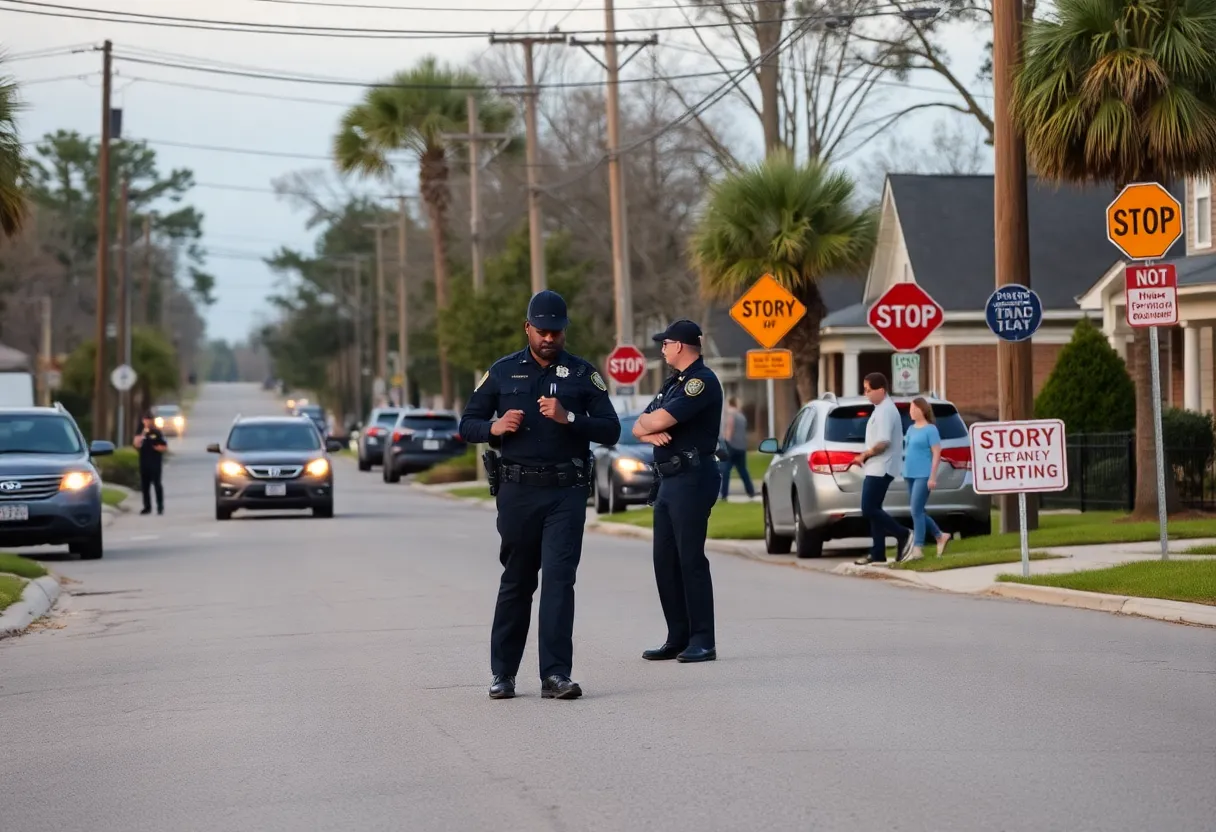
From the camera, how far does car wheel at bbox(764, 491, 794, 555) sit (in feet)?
73.6

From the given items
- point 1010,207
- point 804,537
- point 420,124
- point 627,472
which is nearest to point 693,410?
point 804,537

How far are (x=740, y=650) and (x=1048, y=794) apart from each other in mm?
5039

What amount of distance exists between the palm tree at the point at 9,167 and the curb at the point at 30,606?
468 centimetres

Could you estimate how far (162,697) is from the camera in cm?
1105

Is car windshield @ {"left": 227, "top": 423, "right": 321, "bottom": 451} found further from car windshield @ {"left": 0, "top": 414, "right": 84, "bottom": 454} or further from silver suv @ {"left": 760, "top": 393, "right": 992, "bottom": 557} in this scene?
silver suv @ {"left": 760, "top": 393, "right": 992, "bottom": 557}

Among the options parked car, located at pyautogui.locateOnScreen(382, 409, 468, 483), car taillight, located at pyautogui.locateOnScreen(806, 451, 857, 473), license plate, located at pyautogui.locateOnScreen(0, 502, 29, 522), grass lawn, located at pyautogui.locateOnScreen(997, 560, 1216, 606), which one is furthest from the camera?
parked car, located at pyautogui.locateOnScreen(382, 409, 468, 483)

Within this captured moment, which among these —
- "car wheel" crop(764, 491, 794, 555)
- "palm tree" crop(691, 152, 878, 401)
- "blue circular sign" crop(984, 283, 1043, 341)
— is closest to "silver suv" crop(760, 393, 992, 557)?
"car wheel" crop(764, 491, 794, 555)

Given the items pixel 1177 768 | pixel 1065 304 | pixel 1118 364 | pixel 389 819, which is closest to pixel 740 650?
pixel 1177 768

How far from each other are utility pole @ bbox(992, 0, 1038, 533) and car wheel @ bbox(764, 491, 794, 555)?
247 cm

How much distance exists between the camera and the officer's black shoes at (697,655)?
11.8 metres

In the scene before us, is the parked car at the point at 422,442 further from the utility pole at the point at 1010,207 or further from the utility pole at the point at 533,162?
the utility pole at the point at 1010,207

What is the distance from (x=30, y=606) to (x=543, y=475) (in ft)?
27.0

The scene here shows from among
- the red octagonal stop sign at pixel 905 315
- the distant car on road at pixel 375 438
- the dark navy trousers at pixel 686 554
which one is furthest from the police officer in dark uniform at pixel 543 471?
the distant car on road at pixel 375 438

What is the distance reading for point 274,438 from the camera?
107 feet
